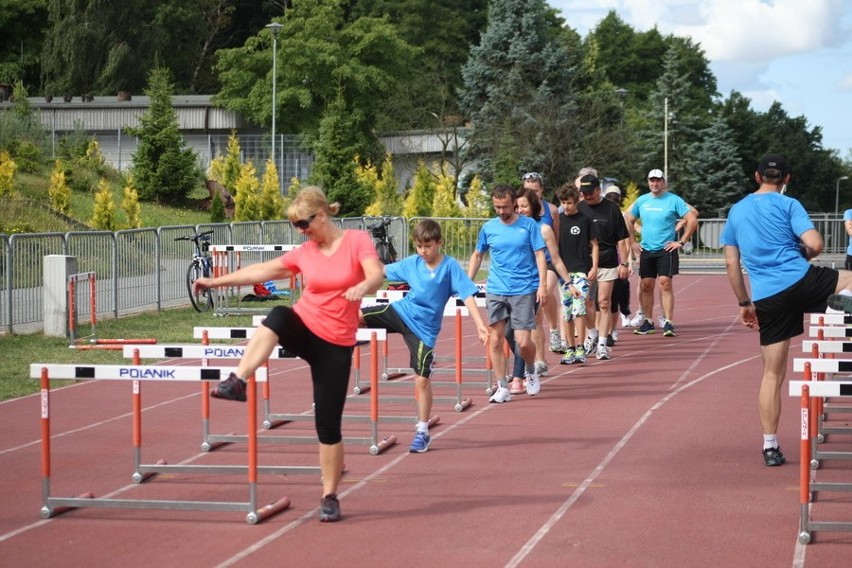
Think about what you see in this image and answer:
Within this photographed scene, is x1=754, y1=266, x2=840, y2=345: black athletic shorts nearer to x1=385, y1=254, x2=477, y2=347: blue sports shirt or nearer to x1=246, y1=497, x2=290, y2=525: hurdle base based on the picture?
x1=385, y1=254, x2=477, y2=347: blue sports shirt

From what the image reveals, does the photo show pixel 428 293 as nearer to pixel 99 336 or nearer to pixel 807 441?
pixel 807 441

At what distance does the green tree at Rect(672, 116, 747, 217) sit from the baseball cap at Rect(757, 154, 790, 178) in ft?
207

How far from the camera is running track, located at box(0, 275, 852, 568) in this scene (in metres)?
7.18

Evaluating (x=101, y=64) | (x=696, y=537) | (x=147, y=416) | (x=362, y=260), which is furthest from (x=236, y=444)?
(x=101, y=64)

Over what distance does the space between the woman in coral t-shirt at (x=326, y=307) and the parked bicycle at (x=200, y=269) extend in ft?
48.4

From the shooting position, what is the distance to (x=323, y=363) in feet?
25.1

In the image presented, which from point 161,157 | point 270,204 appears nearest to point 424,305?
point 270,204

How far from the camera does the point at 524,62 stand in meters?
63.3

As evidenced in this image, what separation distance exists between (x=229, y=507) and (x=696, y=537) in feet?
8.70

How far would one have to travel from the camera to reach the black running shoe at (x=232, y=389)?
23.4 feet

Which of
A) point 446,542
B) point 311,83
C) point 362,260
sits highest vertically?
point 311,83

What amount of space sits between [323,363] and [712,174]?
67.7 metres

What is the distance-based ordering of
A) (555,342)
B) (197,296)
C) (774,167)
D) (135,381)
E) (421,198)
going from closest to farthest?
(135,381) → (774,167) → (555,342) → (197,296) → (421,198)

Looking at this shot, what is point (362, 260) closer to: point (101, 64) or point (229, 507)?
point (229, 507)
